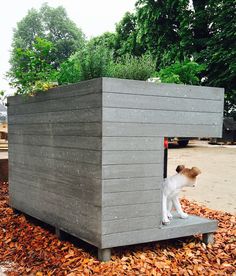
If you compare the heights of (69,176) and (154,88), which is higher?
(154,88)

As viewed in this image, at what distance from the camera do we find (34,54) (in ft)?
15.6

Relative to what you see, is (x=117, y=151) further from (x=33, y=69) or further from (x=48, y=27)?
(x=48, y=27)

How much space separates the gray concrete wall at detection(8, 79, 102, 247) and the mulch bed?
193 mm

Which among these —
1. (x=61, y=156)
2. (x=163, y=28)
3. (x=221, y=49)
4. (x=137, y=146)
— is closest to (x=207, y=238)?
(x=137, y=146)

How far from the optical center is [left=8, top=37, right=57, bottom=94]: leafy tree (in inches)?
176

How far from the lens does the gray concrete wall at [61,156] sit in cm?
333

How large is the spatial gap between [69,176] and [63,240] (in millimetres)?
708

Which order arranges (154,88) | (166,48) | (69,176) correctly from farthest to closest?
(166,48)
(69,176)
(154,88)

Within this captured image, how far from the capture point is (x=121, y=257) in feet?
11.5

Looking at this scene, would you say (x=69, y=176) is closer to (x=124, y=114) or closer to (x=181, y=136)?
(x=124, y=114)

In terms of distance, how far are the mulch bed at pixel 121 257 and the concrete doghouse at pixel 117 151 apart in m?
0.16

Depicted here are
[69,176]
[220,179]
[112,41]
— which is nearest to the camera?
[69,176]

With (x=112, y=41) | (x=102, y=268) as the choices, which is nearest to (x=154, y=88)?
(x=102, y=268)

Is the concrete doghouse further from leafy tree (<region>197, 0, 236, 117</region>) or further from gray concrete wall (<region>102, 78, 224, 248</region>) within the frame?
leafy tree (<region>197, 0, 236, 117</region>)
